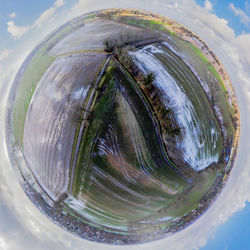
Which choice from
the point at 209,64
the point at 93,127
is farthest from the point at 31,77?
the point at 209,64

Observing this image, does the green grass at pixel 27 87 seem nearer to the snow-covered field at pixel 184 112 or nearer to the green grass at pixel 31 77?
the green grass at pixel 31 77

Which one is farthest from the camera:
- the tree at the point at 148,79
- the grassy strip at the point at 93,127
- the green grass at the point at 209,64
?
the green grass at the point at 209,64

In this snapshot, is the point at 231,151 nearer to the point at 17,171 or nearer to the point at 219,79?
the point at 219,79

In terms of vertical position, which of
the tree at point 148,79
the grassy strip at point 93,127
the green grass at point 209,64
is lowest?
the grassy strip at point 93,127

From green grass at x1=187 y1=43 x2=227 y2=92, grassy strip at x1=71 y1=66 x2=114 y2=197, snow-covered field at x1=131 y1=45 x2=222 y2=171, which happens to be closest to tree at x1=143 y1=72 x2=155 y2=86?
snow-covered field at x1=131 y1=45 x2=222 y2=171

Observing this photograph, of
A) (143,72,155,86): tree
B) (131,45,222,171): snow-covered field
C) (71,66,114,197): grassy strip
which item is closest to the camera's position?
(71,66,114,197): grassy strip

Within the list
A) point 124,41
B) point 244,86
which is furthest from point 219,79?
point 124,41

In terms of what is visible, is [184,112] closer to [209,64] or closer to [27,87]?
[209,64]

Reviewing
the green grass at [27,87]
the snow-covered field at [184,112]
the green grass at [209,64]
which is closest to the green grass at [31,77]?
the green grass at [27,87]

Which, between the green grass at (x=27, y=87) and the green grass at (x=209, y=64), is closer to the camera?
the green grass at (x=27, y=87)

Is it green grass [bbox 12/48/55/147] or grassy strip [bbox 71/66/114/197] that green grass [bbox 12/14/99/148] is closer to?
green grass [bbox 12/48/55/147]

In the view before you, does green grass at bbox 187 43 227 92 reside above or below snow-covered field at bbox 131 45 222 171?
above
